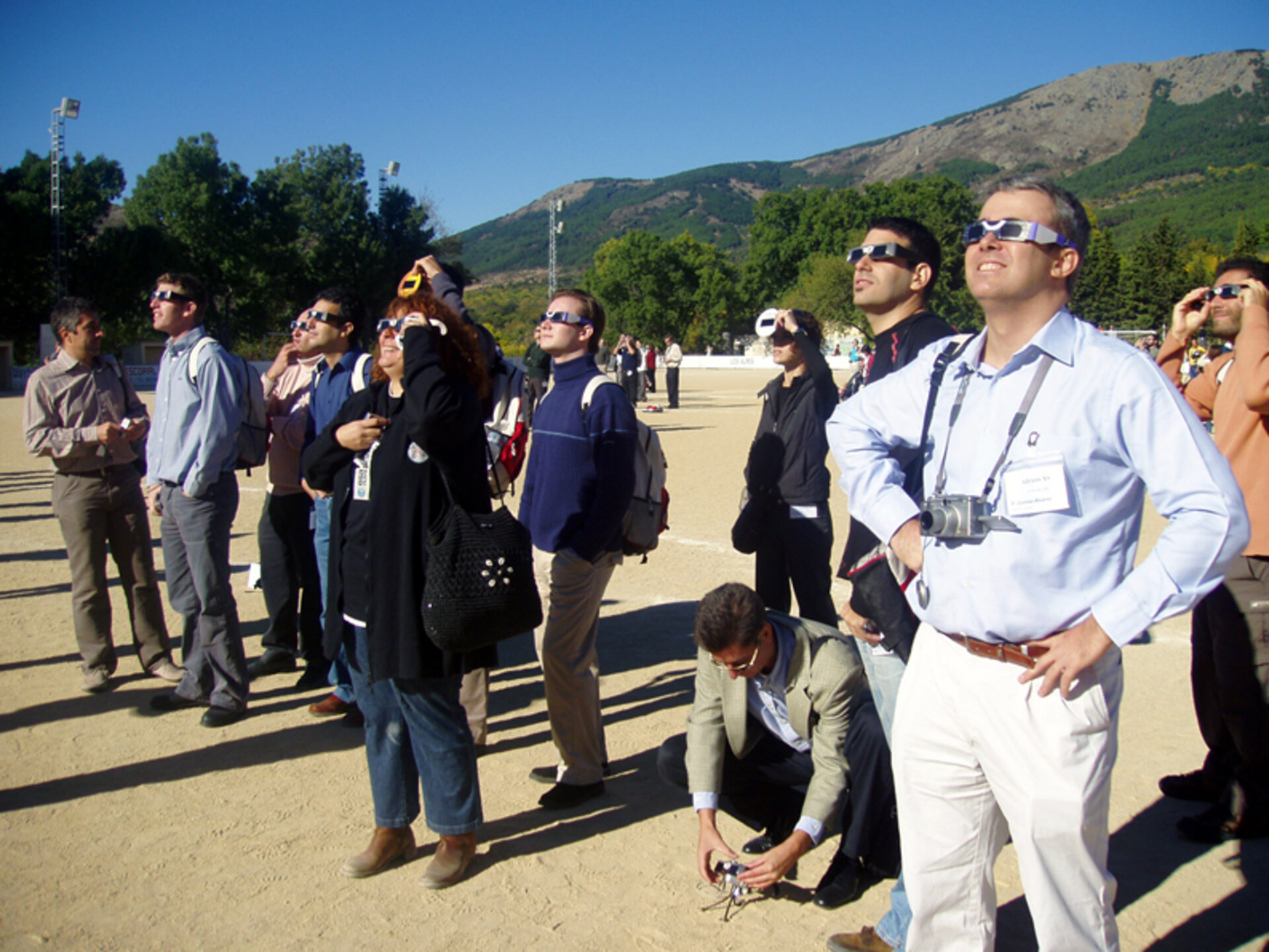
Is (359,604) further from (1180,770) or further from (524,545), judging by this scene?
(1180,770)

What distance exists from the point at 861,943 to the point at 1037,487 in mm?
1683

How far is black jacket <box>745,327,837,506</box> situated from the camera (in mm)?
4344

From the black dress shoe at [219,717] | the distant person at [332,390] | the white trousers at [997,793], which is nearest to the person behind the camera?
the white trousers at [997,793]

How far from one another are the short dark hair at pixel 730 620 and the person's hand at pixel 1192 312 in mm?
1992

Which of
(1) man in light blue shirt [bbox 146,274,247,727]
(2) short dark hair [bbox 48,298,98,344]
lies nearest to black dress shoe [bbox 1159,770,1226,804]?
(1) man in light blue shirt [bbox 146,274,247,727]

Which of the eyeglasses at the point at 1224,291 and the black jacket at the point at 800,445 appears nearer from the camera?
the eyeglasses at the point at 1224,291

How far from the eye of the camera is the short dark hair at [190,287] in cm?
481

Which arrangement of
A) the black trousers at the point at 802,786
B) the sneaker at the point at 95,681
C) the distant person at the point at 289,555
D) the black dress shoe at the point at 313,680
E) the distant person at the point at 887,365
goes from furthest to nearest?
the distant person at the point at 289,555
the black dress shoe at the point at 313,680
the sneaker at the point at 95,681
the black trousers at the point at 802,786
the distant person at the point at 887,365

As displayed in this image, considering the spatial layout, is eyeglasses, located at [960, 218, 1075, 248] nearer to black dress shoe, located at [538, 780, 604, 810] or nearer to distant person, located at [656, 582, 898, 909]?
distant person, located at [656, 582, 898, 909]

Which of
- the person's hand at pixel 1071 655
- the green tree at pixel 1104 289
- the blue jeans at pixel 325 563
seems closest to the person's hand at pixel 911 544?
the person's hand at pixel 1071 655

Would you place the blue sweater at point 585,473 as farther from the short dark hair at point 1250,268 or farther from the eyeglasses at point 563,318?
the short dark hair at point 1250,268

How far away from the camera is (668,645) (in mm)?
5973

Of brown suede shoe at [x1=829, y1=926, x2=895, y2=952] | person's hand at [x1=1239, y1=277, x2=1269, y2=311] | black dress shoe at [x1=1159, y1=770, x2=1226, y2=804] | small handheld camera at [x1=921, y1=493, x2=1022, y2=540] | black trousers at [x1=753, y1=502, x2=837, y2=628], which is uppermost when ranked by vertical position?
person's hand at [x1=1239, y1=277, x2=1269, y2=311]

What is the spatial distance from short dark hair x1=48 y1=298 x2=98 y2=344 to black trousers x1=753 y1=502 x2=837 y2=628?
3870 millimetres
